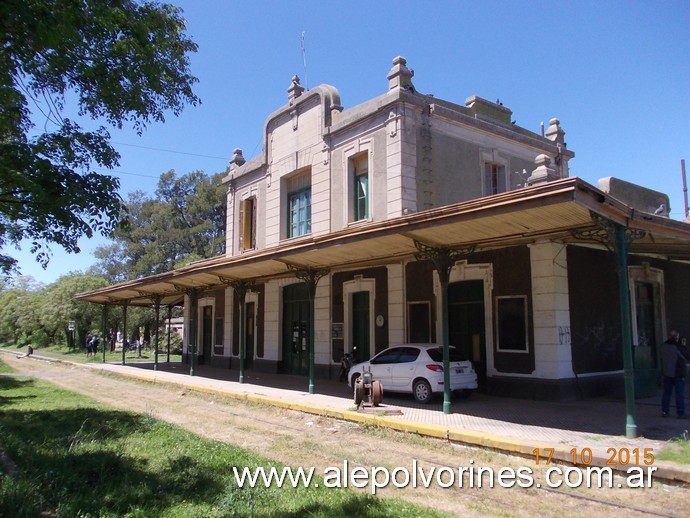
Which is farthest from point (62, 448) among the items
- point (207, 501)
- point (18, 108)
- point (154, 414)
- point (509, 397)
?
point (509, 397)

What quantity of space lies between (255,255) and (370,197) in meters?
4.49

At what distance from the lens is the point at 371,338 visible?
1702cm

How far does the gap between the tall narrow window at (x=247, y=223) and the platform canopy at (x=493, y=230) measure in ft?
22.8

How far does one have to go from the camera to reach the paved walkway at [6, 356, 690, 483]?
8.06 m

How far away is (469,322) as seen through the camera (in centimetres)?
1480

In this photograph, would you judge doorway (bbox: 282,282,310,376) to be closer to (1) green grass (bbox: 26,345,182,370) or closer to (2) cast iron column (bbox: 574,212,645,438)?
(2) cast iron column (bbox: 574,212,645,438)

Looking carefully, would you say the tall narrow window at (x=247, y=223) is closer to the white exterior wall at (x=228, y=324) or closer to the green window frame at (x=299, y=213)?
the white exterior wall at (x=228, y=324)

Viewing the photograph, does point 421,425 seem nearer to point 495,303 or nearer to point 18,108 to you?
point 495,303

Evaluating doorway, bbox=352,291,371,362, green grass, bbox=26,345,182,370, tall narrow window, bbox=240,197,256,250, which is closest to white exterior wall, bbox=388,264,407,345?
doorway, bbox=352,291,371,362

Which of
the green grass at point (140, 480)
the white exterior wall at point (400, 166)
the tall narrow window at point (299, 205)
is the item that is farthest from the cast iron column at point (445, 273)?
the tall narrow window at point (299, 205)

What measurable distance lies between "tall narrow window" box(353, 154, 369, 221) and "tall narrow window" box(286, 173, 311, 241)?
2.73 m

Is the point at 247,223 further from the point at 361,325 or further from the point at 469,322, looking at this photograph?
the point at 469,322

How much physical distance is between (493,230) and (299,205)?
453 inches
